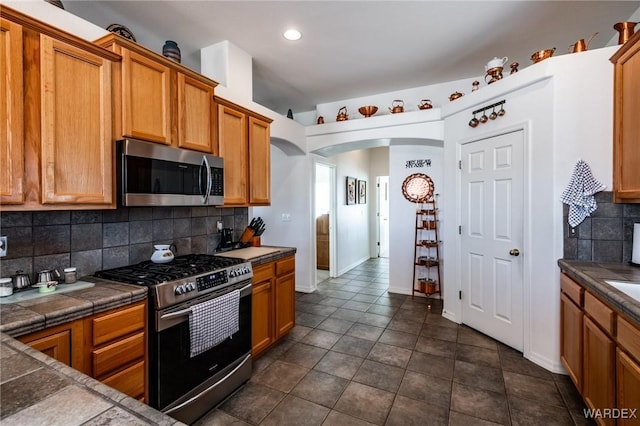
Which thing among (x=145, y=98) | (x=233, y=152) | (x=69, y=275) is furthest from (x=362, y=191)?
(x=69, y=275)

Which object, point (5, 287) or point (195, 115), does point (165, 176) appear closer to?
point (195, 115)

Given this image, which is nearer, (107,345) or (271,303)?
(107,345)

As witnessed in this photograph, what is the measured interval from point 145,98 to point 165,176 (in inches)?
20.4

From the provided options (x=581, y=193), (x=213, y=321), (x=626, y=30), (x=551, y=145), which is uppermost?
(x=626, y=30)

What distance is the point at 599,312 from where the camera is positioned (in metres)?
1.67

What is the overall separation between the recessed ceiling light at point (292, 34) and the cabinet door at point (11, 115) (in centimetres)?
191

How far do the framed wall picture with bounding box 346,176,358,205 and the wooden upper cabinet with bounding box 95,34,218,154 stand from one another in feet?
12.0

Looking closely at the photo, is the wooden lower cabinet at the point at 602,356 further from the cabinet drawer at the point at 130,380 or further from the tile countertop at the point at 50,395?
the cabinet drawer at the point at 130,380

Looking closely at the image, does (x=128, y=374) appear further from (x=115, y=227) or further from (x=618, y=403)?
(x=618, y=403)

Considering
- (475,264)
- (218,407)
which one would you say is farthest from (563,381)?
(218,407)

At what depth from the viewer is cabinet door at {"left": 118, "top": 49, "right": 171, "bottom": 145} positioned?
1.87m

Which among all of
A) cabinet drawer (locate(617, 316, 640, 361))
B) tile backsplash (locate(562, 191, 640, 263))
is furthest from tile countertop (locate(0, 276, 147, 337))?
tile backsplash (locate(562, 191, 640, 263))

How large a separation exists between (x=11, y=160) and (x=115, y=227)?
783 mm

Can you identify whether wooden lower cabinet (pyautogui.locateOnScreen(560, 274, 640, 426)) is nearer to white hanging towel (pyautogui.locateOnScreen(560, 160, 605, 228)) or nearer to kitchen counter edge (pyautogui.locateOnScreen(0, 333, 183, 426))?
white hanging towel (pyautogui.locateOnScreen(560, 160, 605, 228))
